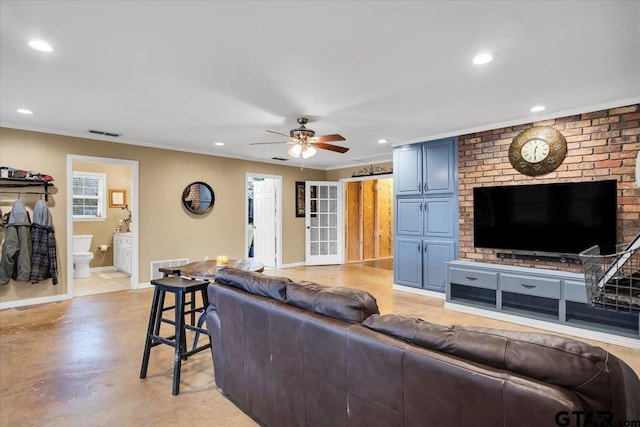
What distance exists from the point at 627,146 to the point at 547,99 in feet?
3.11

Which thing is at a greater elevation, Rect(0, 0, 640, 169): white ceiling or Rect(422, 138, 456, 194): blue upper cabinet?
Rect(0, 0, 640, 169): white ceiling

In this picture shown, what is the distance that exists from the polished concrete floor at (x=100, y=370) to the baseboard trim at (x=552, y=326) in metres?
0.09

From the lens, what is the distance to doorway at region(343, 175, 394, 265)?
8.31 metres

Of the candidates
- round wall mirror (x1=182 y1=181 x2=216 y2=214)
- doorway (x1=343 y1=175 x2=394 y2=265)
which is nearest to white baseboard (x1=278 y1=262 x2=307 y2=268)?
doorway (x1=343 y1=175 x2=394 y2=265)

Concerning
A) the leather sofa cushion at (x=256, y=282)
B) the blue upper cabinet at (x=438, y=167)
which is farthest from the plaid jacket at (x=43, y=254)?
the blue upper cabinet at (x=438, y=167)

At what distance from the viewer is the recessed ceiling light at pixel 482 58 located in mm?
2428

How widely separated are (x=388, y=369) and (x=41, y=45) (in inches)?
116

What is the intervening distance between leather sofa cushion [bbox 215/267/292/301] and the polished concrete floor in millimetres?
780

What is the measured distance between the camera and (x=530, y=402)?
88cm

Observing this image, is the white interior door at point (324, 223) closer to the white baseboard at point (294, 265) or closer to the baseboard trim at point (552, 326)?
the white baseboard at point (294, 265)

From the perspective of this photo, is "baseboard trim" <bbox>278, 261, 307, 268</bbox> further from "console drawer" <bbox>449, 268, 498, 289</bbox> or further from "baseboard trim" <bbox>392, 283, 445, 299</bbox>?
"console drawer" <bbox>449, 268, 498, 289</bbox>

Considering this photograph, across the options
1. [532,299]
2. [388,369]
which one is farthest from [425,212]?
[388,369]

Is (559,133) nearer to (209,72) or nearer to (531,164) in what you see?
(531,164)

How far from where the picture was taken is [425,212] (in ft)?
16.3
